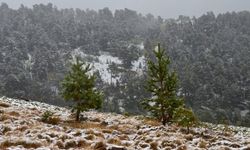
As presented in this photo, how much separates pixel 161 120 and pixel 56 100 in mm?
147240

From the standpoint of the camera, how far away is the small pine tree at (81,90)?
98.8 ft

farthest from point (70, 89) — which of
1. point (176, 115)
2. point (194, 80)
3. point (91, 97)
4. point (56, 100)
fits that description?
point (194, 80)

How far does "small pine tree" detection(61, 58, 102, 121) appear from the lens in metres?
30.1

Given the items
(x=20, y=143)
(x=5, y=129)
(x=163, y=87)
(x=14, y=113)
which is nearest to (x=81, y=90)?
(x=14, y=113)

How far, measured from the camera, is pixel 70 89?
30.5 metres

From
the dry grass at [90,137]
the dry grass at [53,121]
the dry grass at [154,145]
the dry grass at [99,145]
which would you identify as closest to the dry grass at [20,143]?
the dry grass at [99,145]

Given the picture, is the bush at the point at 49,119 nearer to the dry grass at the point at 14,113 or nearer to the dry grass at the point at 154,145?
the dry grass at the point at 14,113

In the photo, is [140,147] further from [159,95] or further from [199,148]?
[159,95]

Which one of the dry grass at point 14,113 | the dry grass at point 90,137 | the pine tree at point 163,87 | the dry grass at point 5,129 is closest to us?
the dry grass at point 90,137

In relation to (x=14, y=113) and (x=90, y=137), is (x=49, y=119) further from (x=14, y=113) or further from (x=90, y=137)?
(x=90, y=137)

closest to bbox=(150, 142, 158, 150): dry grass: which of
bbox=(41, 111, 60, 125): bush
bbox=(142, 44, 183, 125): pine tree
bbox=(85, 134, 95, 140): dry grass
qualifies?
bbox=(85, 134, 95, 140): dry grass

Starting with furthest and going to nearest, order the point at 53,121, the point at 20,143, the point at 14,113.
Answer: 1. the point at 14,113
2. the point at 53,121
3. the point at 20,143

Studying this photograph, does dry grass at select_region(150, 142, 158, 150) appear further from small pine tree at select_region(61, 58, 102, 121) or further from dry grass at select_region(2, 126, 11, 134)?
small pine tree at select_region(61, 58, 102, 121)

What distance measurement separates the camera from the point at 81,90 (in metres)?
30.5
